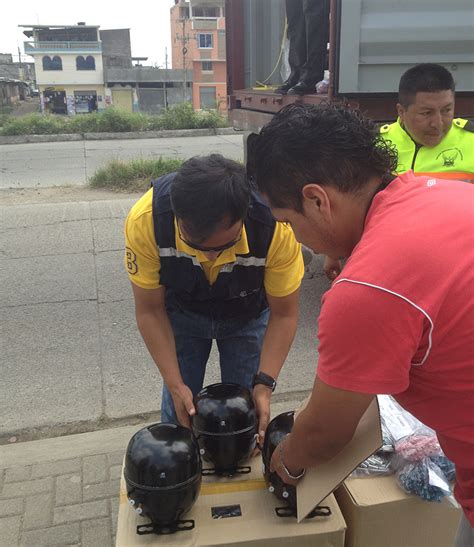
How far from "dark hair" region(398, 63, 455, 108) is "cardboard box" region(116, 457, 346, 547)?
2212 mm

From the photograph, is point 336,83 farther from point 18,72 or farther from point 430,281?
point 18,72

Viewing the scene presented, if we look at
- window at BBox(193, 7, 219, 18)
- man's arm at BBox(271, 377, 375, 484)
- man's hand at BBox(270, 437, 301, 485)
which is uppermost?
window at BBox(193, 7, 219, 18)

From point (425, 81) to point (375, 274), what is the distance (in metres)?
2.33

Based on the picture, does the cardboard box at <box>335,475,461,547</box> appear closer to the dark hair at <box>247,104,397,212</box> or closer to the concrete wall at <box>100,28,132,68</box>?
the dark hair at <box>247,104,397,212</box>

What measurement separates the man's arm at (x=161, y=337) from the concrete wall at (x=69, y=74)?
50.0 meters

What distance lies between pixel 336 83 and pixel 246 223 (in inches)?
81.2

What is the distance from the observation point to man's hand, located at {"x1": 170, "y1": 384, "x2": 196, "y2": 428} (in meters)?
1.98

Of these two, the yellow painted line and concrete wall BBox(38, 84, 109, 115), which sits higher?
concrete wall BBox(38, 84, 109, 115)

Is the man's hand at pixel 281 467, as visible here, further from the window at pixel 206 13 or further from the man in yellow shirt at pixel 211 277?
the window at pixel 206 13

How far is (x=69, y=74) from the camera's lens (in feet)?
156

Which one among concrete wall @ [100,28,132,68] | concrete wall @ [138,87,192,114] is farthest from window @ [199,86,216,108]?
concrete wall @ [100,28,132,68]

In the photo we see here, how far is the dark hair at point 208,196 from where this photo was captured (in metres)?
1.60

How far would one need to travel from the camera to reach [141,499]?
1544 mm

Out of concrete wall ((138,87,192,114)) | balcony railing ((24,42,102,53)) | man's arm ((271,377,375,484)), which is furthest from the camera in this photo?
balcony railing ((24,42,102,53))
